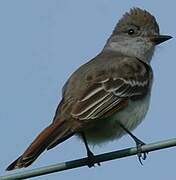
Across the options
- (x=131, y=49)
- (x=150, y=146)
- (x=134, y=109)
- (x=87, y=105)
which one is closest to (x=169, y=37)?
(x=131, y=49)

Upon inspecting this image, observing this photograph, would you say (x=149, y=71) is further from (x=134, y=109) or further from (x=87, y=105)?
(x=87, y=105)

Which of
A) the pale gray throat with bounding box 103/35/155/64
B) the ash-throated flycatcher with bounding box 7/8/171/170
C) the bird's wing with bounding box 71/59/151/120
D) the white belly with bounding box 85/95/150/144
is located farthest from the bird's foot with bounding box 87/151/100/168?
the pale gray throat with bounding box 103/35/155/64

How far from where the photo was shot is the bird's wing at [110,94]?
5.88 m

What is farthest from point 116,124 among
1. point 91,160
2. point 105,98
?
point 91,160

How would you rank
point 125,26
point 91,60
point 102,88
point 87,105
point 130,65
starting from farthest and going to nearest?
point 125,26
point 91,60
point 130,65
point 102,88
point 87,105

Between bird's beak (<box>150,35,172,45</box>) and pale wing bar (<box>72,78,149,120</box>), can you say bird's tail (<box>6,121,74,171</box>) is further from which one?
bird's beak (<box>150,35,172,45</box>)

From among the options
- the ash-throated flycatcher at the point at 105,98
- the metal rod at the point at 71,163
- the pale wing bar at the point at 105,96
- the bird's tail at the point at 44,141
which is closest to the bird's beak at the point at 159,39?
the ash-throated flycatcher at the point at 105,98

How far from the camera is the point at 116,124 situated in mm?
6176

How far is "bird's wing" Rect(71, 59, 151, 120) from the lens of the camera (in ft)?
19.3

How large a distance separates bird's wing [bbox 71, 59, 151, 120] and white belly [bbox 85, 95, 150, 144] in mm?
81

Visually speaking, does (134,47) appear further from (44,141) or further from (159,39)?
(44,141)

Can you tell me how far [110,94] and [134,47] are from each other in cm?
154

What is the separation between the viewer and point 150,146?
165 inches

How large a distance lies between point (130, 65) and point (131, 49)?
2.69 feet
